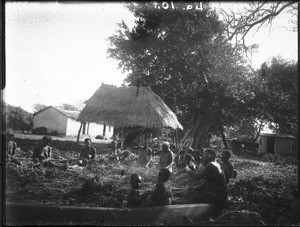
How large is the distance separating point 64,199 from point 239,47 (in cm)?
619

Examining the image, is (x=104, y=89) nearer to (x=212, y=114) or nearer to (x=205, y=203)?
(x=212, y=114)

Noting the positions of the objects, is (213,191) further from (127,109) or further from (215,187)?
(127,109)

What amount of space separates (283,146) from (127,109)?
1738cm

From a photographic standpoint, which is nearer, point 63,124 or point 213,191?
point 213,191

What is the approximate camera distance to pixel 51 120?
2288cm

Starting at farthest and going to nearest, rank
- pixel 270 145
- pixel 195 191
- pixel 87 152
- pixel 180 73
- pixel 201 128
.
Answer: pixel 270 145, pixel 201 128, pixel 180 73, pixel 87 152, pixel 195 191

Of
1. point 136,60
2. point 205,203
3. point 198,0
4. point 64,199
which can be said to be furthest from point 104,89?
point 205,203

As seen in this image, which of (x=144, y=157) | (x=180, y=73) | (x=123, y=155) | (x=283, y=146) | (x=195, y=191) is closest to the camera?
(x=195, y=191)

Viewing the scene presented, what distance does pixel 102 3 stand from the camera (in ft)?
19.4

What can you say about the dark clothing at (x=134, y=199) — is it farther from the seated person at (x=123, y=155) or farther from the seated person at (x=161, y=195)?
the seated person at (x=123, y=155)

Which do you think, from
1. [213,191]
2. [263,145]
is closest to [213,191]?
[213,191]

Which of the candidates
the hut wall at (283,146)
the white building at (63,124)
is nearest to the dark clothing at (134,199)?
the white building at (63,124)

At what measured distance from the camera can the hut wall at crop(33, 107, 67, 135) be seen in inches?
848

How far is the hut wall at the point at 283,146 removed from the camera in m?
23.5
